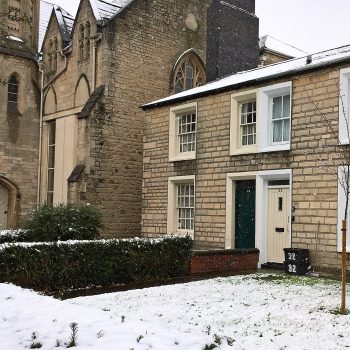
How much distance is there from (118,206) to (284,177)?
9069 mm

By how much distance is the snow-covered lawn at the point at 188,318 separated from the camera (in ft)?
20.0

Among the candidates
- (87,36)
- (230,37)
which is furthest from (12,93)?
(230,37)

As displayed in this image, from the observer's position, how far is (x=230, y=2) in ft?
75.8

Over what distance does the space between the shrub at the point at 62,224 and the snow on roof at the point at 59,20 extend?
13.0 metres

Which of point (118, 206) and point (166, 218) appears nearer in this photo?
point (166, 218)

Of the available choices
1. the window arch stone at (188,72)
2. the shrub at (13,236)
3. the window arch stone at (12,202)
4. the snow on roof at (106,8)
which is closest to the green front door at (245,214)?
the shrub at (13,236)

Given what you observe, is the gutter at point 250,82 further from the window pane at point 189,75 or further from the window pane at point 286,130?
the window pane at point 189,75

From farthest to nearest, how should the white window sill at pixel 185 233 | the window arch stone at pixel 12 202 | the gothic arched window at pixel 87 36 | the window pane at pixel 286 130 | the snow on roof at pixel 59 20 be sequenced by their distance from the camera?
the snow on roof at pixel 59 20, the window arch stone at pixel 12 202, the gothic arched window at pixel 87 36, the white window sill at pixel 185 233, the window pane at pixel 286 130

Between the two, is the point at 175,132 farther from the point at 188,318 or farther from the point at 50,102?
the point at 188,318

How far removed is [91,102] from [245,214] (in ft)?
29.6

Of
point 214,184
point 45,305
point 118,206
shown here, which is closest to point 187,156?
point 214,184

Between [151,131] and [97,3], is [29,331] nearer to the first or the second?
[151,131]

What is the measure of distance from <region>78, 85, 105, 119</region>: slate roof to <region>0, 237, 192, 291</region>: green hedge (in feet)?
31.5

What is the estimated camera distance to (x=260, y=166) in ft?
51.6
